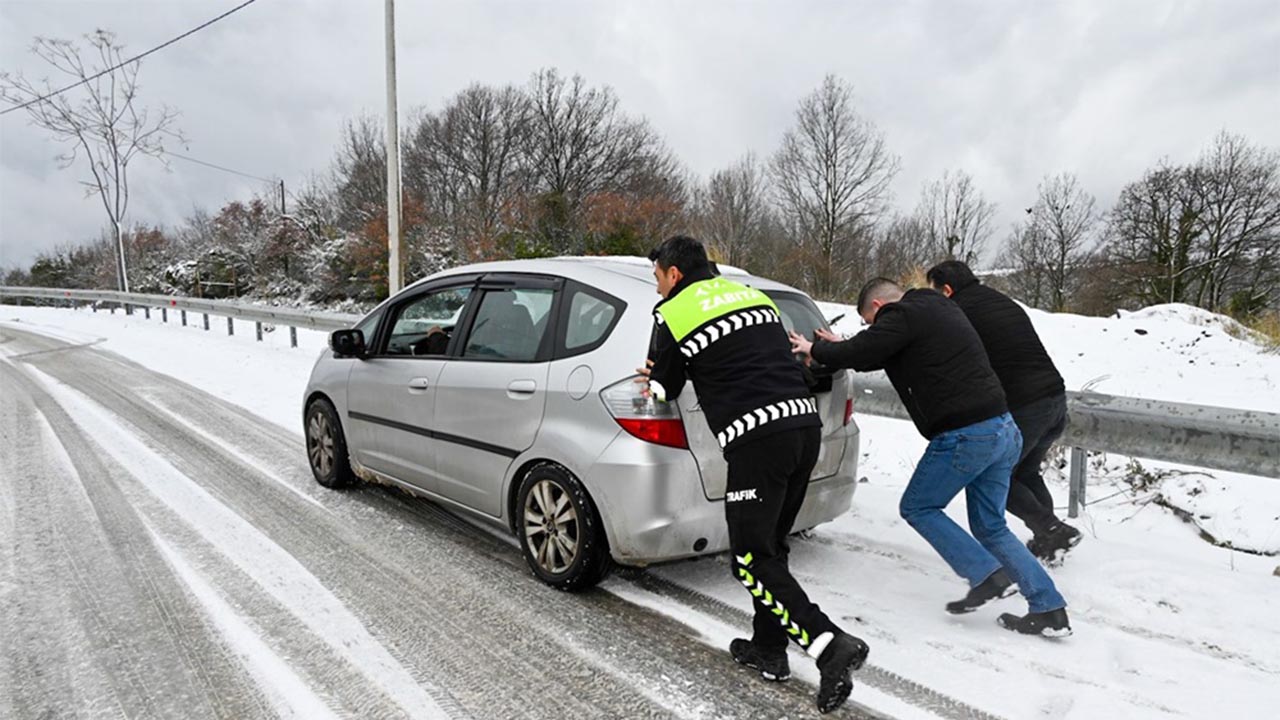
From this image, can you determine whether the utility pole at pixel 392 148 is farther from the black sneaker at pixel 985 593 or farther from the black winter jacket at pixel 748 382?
the black sneaker at pixel 985 593

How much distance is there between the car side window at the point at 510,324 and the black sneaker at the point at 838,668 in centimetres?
208

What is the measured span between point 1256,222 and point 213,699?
4152 cm

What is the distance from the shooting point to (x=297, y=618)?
3525mm

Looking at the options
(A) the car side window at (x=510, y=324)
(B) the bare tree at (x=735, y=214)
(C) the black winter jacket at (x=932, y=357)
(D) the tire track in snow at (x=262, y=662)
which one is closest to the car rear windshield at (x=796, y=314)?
(C) the black winter jacket at (x=932, y=357)

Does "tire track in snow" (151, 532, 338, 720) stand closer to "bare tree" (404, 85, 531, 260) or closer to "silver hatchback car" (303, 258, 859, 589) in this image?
"silver hatchback car" (303, 258, 859, 589)

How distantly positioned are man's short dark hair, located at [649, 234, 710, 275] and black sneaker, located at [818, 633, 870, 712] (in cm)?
159

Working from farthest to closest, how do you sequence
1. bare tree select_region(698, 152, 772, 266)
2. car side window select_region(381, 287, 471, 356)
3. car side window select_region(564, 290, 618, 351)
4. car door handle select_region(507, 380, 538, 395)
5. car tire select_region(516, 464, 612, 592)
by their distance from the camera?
bare tree select_region(698, 152, 772, 266) → car side window select_region(381, 287, 471, 356) → car door handle select_region(507, 380, 538, 395) → car side window select_region(564, 290, 618, 351) → car tire select_region(516, 464, 612, 592)

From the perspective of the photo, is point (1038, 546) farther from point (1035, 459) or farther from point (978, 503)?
point (978, 503)

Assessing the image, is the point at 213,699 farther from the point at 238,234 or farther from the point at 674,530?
the point at 238,234

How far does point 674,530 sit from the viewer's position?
341 cm

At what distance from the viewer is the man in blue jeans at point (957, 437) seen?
3.36m

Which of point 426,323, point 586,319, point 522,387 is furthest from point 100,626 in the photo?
point 586,319

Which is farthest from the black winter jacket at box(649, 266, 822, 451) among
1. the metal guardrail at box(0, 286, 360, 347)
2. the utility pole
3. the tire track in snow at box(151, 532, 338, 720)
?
the utility pole

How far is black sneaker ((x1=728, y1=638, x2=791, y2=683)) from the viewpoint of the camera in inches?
117
